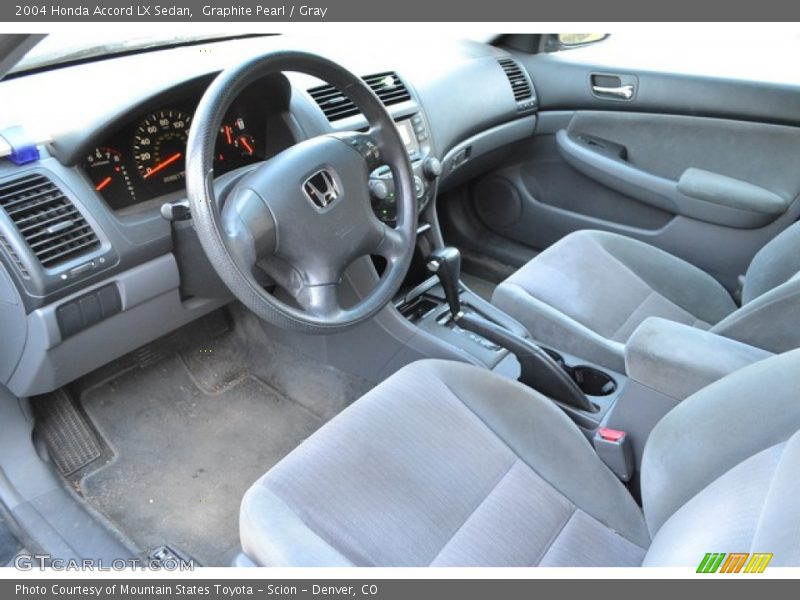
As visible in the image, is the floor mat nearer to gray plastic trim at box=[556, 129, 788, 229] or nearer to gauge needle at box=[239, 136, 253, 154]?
gauge needle at box=[239, 136, 253, 154]

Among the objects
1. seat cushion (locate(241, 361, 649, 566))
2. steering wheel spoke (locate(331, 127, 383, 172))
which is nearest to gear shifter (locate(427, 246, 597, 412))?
seat cushion (locate(241, 361, 649, 566))

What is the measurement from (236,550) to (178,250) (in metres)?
0.76

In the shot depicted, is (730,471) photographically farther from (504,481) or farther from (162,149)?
(162,149)

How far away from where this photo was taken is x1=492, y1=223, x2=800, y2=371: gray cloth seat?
6.17 feet

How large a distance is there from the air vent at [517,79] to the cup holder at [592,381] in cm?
132

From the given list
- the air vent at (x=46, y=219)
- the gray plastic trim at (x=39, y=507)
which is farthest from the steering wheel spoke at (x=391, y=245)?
the gray plastic trim at (x=39, y=507)

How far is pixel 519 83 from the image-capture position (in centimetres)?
282

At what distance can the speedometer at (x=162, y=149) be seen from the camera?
5.61ft

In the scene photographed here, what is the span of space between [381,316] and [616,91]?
136 cm

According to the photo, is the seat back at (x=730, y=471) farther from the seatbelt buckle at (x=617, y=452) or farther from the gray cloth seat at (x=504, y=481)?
the seatbelt buckle at (x=617, y=452)

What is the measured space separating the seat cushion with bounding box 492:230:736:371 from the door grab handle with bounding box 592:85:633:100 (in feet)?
2.48

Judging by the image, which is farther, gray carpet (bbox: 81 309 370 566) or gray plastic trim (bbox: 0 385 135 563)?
gray carpet (bbox: 81 309 370 566)

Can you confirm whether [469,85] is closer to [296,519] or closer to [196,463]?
[196,463]

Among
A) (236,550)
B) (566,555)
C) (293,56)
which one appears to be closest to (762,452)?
(566,555)
